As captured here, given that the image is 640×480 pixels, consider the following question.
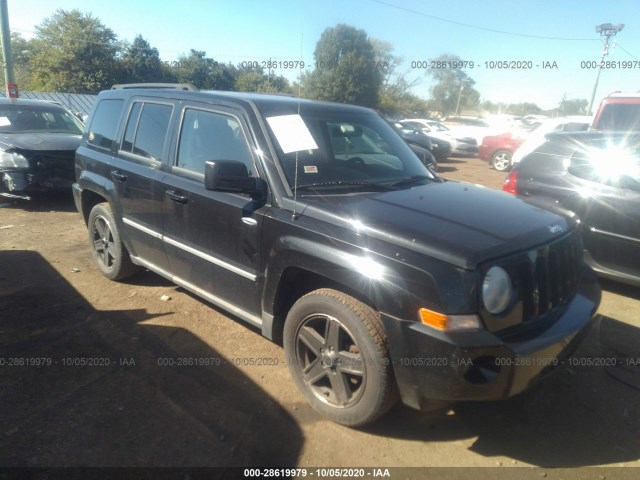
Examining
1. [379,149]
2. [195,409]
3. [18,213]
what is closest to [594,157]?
[379,149]

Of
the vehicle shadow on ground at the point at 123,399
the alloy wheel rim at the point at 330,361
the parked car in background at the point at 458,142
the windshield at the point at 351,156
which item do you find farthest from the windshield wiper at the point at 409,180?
the parked car in background at the point at 458,142

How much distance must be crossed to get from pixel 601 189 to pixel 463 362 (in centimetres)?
343

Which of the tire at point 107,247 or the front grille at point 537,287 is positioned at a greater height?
the front grille at point 537,287

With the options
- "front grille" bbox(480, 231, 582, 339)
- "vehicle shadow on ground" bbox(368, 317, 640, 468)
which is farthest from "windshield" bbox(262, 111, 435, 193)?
"vehicle shadow on ground" bbox(368, 317, 640, 468)

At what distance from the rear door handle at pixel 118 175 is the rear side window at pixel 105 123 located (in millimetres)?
366

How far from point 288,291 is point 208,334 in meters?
1.19

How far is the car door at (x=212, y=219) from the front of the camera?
3053 millimetres

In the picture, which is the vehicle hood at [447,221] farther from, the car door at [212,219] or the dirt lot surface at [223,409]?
the dirt lot surface at [223,409]

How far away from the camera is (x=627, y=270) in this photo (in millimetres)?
4316

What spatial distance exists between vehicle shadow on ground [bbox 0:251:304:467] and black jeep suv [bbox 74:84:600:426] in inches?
17.6

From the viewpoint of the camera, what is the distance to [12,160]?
23.6 feet

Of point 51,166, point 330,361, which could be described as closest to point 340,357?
point 330,361

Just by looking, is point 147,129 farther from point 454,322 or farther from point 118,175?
point 454,322

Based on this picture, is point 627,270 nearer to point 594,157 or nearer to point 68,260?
point 594,157
